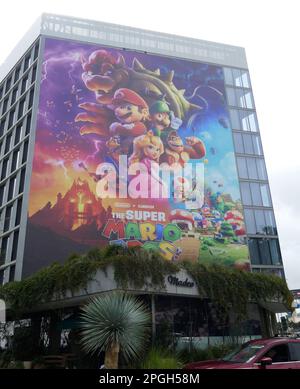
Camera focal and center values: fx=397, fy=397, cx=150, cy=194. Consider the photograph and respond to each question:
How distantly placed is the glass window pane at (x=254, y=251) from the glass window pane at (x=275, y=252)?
217 cm

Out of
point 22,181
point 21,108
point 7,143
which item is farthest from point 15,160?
point 21,108

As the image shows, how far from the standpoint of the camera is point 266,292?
21469 millimetres

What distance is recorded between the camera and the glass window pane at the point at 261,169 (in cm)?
5209

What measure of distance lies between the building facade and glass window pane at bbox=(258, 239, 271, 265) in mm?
121

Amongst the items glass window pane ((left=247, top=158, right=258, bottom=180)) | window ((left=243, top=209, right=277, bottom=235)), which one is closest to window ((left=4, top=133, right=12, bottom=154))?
window ((left=243, top=209, right=277, bottom=235))

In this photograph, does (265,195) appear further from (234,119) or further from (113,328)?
(113,328)

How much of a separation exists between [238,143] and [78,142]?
70.6 ft

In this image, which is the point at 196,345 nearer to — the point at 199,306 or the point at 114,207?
the point at 199,306

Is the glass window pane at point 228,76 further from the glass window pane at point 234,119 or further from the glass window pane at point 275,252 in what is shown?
the glass window pane at point 275,252

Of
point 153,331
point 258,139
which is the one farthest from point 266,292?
point 258,139

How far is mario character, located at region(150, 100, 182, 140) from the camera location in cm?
4699

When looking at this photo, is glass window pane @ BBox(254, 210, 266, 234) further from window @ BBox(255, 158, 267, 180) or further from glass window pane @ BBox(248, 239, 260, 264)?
window @ BBox(255, 158, 267, 180)

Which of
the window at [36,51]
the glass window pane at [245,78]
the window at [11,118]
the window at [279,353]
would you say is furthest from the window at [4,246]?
the glass window pane at [245,78]

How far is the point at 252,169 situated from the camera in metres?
51.8
